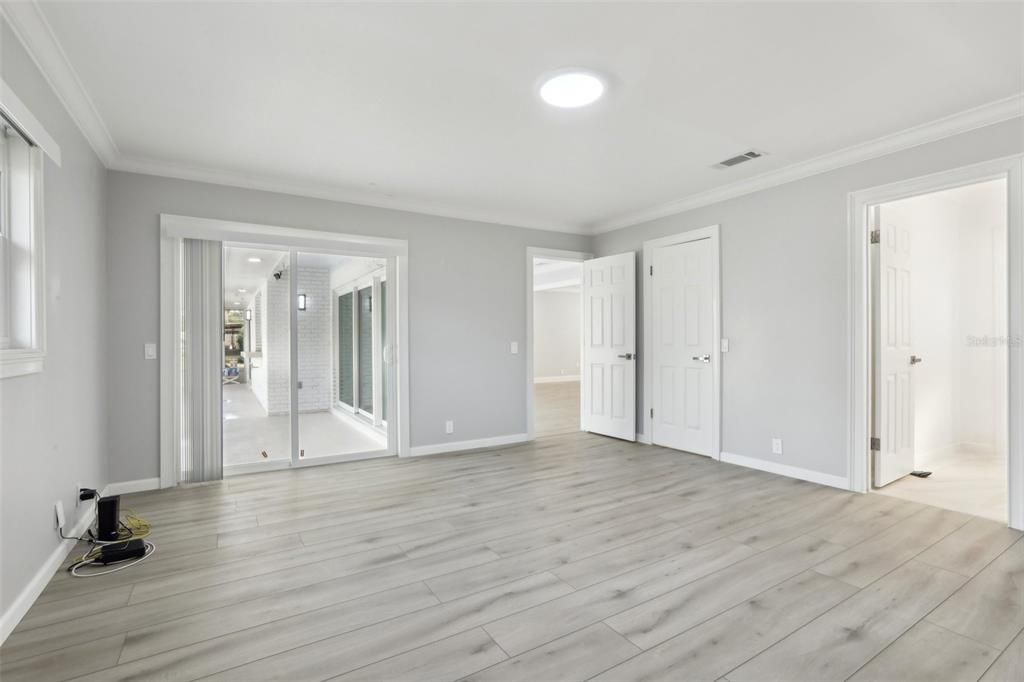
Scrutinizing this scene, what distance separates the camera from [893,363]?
384 centimetres

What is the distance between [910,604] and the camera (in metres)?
2.13

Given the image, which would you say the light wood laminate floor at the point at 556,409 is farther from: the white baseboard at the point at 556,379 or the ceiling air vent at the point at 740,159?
the ceiling air vent at the point at 740,159

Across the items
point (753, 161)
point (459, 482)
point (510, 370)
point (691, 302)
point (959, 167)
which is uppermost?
point (753, 161)

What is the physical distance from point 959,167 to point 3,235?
16.8 feet

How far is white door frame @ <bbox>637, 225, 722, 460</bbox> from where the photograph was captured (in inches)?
182

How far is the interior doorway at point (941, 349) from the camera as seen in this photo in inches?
146

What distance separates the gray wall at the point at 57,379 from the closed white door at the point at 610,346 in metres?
4.54

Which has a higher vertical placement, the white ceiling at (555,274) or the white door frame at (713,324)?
the white ceiling at (555,274)

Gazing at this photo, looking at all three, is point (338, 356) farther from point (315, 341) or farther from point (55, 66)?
point (55, 66)

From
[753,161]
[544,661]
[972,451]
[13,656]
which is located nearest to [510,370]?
[753,161]

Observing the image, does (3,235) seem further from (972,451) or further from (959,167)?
(972,451)

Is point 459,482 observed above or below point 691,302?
below

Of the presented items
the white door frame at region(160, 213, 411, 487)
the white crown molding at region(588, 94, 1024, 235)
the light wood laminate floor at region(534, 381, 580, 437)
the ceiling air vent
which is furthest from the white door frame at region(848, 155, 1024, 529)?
the white door frame at region(160, 213, 411, 487)

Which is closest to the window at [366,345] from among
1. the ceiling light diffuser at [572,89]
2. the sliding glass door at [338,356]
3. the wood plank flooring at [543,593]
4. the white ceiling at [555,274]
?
the sliding glass door at [338,356]
